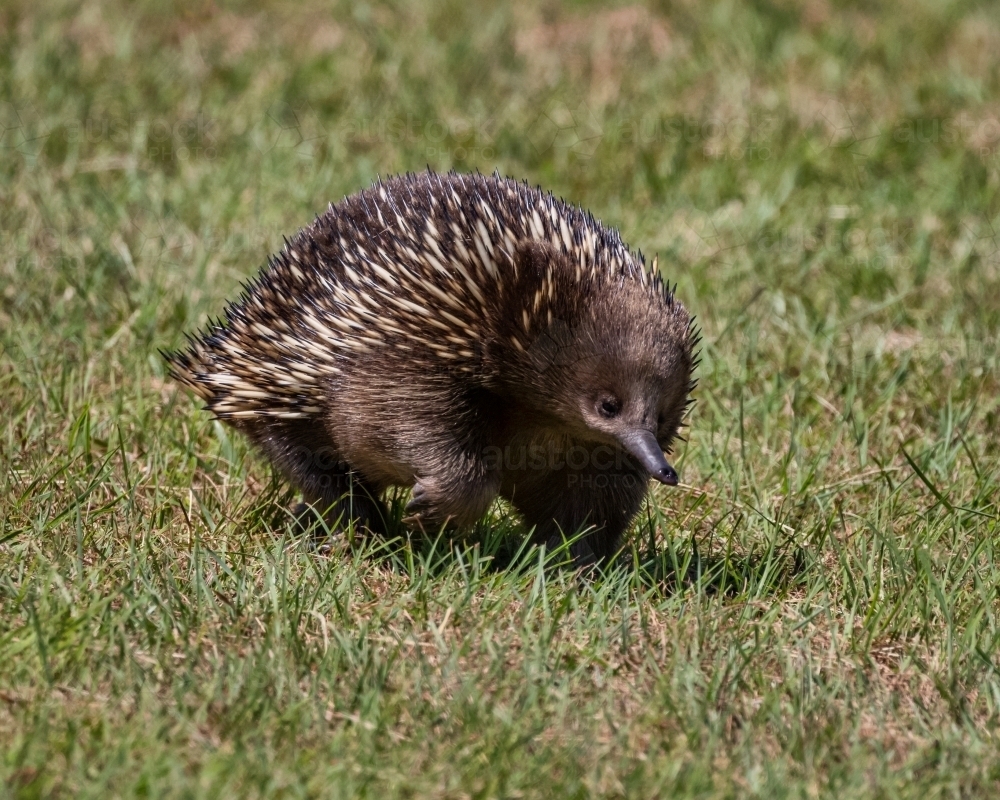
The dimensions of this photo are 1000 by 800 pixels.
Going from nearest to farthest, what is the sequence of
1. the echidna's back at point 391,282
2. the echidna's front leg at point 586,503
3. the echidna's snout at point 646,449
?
1. the echidna's snout at point 646,449
2. the echidna's back at point 391,282
3. the echidna's front leg at point 586,503

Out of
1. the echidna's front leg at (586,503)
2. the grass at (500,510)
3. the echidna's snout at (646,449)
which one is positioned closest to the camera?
the grass at (500,510)

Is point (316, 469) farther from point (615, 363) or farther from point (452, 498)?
point (615, 363)

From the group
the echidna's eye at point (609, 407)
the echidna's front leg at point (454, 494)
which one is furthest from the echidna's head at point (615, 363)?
the echidna's front leg at point (454, 494)

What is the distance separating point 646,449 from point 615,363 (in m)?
0.21

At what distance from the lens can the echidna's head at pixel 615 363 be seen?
338 centimetres

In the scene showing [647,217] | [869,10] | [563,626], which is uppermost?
[869,10]

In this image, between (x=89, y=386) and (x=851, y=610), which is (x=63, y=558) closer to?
(x=89, y=386)

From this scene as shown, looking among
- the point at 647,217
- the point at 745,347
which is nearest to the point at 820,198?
the point at 647,217

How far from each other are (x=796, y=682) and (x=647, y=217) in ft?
11.2

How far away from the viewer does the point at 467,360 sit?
351cm

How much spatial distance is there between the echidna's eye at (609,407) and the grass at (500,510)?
392 millimetres

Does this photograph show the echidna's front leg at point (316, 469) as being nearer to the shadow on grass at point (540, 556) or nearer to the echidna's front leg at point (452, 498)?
the shadow on grass at point (540, 556)

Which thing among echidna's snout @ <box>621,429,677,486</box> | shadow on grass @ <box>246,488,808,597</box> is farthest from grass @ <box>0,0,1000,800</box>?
echidna's snout @ <box>621,429,677,486</box>

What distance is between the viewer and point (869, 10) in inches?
329
